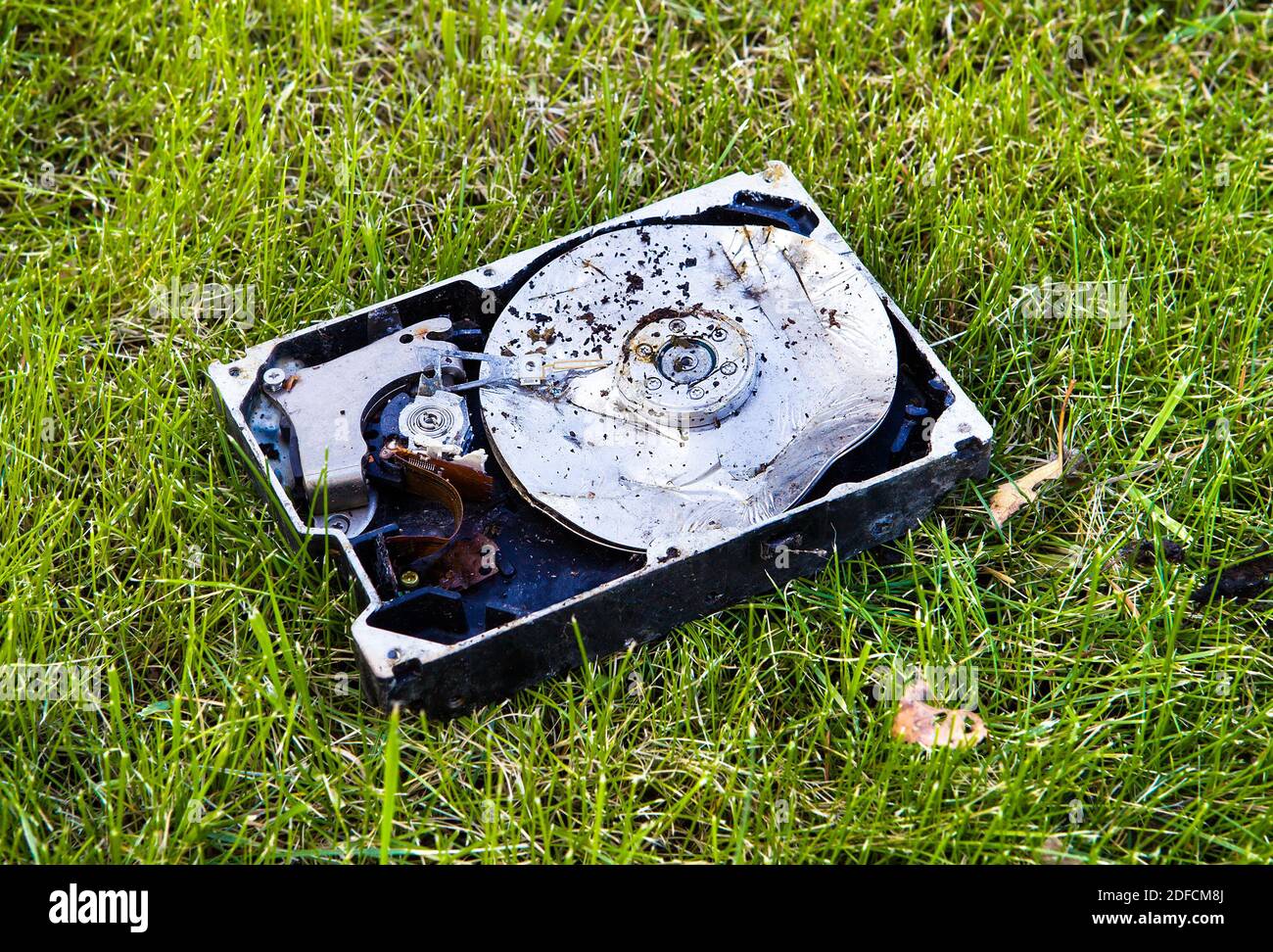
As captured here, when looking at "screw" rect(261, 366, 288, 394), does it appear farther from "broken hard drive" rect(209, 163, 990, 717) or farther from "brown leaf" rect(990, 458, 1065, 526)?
"brown leaf" rect(990, 458, 1065, 526)

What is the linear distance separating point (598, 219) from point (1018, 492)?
5.91 ft

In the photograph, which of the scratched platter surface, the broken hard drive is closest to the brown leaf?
the broken hard drive

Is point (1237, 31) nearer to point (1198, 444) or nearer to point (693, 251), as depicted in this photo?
point (1198, 444)

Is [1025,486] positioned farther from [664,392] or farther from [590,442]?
[590,442]

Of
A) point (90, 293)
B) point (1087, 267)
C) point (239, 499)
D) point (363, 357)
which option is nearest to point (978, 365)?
point (1087, 267)

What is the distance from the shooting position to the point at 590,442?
451 centimetres

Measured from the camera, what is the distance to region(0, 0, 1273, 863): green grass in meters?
4.20

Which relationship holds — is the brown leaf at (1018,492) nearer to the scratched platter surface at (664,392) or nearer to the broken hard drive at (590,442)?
the broken hard drive at (590,442)

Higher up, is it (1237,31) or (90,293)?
(1237,31)

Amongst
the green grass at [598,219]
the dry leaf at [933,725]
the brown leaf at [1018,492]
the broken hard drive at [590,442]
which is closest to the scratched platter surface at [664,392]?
the broken hard drive at [590,442]

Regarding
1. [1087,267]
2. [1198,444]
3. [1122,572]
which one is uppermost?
[1087,267]

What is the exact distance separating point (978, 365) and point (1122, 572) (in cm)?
89

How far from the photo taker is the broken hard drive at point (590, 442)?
4289 mm

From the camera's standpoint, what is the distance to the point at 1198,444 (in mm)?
4930
